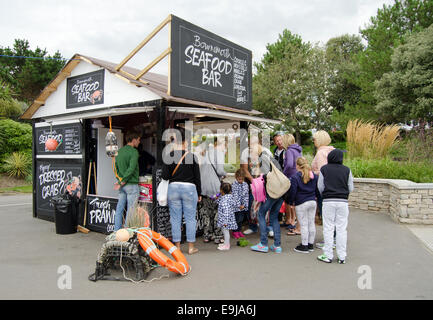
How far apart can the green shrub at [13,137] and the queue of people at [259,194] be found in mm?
14439

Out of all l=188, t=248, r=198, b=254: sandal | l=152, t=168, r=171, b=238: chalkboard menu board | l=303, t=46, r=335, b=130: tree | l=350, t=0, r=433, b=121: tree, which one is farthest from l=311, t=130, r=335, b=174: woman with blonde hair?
l=303, t=46, r=335, b=130: tree

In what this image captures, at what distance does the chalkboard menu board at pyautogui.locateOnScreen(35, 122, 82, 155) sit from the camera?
Result: 7.12 metres

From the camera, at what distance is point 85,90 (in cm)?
698

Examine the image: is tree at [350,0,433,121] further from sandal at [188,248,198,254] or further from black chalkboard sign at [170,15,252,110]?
sandal at [188,248,198,254]

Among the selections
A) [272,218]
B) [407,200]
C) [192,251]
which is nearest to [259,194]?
[272,218]

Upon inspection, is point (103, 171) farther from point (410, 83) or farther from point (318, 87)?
point (318, 87)

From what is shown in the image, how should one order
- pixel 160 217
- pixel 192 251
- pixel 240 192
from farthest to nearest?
pixel 240 192 → pixel 160 217 → pixel 192 251

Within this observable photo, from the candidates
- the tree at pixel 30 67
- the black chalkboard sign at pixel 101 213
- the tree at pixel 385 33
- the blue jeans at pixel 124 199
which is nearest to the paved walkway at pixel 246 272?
the black chalkboard sign at pixel 101 213

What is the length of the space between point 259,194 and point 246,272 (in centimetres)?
154

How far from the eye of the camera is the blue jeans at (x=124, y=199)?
5.65 metres

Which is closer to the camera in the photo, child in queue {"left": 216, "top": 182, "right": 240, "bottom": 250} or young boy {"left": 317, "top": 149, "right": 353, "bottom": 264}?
young boy {"left": 317, "top": 149, "right": 353, "bottom": 264}

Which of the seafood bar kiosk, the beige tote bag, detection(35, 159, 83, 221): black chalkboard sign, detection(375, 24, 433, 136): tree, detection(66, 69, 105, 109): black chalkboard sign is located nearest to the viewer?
the beige tote bag
